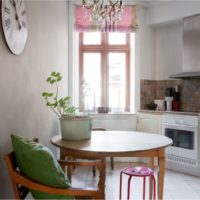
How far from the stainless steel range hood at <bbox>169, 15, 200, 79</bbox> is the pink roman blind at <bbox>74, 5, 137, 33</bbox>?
0.85 meters

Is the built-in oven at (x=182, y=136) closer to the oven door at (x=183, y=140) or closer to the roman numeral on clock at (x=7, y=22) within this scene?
the oven door at (x=183, y=140)

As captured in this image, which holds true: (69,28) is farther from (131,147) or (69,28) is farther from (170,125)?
(131,147)

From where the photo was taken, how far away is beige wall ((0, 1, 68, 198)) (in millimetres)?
1838

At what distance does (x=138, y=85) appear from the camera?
4.32 meters

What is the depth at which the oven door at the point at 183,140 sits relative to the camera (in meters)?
3.55

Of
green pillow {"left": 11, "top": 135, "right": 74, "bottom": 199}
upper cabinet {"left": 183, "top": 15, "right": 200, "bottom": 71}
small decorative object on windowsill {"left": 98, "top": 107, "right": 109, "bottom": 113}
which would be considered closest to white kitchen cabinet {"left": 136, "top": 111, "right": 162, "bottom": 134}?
small decorative object on windowsill {"left": 98, "top": 107, "right": 109, "bottom": 113}

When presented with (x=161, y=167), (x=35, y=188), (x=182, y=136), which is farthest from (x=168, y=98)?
(x=35, y=188)

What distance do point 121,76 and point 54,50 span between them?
64.2 inches

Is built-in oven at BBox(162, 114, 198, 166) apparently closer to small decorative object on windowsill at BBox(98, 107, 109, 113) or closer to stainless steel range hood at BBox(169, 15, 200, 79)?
stainless steel range hood at BBox(169, 15, 200, 79)

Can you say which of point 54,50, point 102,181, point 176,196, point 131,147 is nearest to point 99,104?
point 54,50


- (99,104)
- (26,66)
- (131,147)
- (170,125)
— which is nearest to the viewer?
(131,147)

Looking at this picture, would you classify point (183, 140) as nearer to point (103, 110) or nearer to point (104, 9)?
point (103, 110)

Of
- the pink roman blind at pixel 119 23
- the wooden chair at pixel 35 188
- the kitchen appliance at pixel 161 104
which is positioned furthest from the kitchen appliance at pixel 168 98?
the wooden chair at pixel 35 188

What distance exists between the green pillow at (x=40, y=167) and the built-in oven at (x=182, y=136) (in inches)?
99.8
